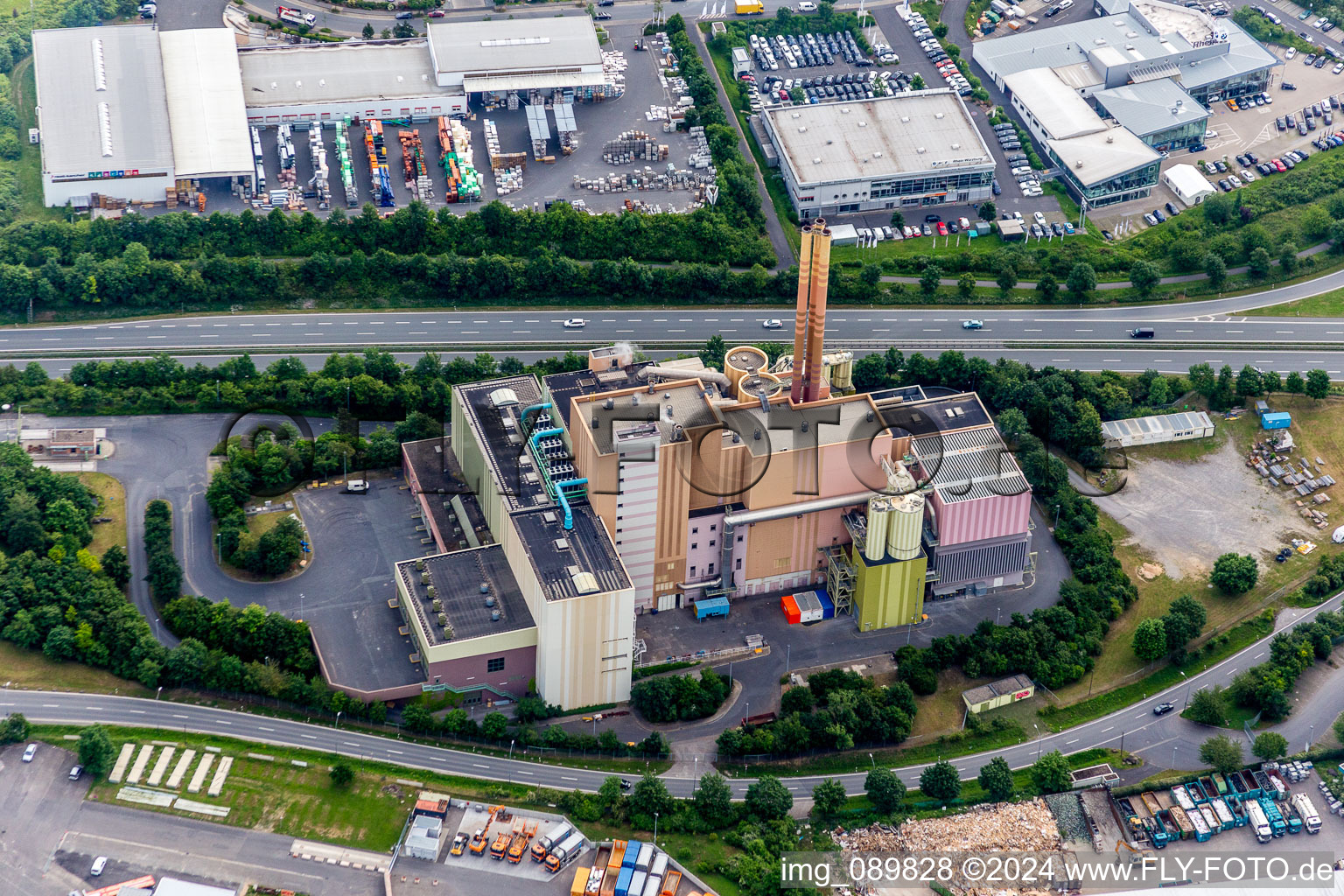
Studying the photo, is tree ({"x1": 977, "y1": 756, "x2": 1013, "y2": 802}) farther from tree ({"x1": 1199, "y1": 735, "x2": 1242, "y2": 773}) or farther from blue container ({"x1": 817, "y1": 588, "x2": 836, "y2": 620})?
blue container ({"x1": 817, "y1": 588, "x2": 836, "y2": 620})

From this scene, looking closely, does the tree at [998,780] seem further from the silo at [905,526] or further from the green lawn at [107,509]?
the green lawn at [107,509]

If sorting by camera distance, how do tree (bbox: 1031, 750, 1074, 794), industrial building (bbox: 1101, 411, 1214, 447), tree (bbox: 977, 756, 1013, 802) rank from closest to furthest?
tree (bbox: 977, 756, 1013, 802), tree (bbox: 1031, 750, 1074, 794), industrial building (bbox: 1101, 411, 1214, 447)

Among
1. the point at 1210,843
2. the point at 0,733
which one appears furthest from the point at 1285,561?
the point at 0,733

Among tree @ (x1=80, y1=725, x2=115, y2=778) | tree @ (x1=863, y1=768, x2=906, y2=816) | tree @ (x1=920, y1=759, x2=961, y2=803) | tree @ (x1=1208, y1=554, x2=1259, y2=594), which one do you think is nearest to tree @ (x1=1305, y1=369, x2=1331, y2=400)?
tree @ (x1=1208, y1=554, x2=1259, y2=594)

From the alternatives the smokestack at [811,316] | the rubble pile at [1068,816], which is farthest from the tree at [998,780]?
the smokestack at [811,316]

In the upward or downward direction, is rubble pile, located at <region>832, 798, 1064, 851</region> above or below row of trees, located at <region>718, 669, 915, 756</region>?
below

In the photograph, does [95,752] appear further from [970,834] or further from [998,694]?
[998,694]

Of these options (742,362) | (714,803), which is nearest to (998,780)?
(714,803)

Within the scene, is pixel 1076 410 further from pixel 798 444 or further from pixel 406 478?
pixel 406 478
